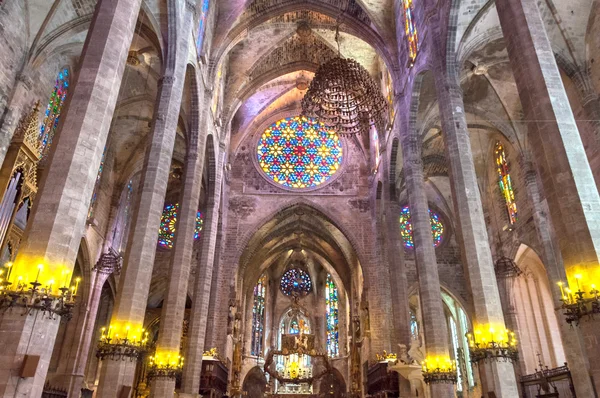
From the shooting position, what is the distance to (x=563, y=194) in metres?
7.14

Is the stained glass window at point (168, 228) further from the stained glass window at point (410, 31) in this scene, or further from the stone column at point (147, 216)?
the stained glass window at point (410, 31)

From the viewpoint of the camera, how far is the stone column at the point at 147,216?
9.34 metres

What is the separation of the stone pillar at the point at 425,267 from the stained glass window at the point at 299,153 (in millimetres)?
11751

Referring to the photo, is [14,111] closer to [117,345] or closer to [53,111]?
[53,111]

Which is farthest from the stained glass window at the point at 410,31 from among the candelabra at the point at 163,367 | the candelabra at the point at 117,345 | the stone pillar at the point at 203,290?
the candelabra at the point at 117,345

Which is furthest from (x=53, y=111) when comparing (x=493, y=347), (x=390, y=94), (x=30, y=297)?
(x=493, y=347)

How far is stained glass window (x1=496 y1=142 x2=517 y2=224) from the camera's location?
20578 mm

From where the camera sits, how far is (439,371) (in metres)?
12.6

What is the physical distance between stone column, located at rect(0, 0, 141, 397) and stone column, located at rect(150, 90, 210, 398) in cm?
635

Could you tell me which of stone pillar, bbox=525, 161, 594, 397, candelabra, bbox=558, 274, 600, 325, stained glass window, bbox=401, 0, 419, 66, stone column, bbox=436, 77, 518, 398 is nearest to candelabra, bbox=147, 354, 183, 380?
stone column, bbox=436, 77, 518, 398

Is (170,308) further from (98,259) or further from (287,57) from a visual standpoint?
(287,57)

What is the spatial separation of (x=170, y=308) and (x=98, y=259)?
341 inches

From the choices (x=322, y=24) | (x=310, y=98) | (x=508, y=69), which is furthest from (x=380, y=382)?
(x=322, y=24)

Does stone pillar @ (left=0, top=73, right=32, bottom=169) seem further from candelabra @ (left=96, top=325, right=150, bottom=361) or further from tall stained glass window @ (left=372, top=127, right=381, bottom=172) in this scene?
tall stained glass window @ (left=372, top=127, right=381, bottom=172)
